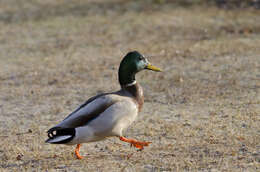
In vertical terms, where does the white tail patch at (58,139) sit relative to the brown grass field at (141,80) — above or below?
above

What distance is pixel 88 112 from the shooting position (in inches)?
177

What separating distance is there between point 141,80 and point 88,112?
3455 mm

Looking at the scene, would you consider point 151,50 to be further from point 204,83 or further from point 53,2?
point 53,2

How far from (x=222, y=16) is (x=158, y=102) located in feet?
19.3

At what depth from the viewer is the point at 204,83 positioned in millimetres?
7539

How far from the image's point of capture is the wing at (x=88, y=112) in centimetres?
444

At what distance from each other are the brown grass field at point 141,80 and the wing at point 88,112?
41cm

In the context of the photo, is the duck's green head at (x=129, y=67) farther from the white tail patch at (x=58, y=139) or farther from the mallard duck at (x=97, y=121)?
the white tail patch at (x=58, y=139)

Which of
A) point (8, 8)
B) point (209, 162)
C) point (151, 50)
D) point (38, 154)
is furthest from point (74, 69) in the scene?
point (8, 8)

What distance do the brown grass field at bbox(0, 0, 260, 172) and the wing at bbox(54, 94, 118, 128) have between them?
1.35 ft

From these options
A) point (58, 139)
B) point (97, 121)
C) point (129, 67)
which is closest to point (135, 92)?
point (129, 67)

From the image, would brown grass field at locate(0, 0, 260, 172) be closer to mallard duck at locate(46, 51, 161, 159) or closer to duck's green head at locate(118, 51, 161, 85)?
mallard duck at locate(46, 51, 161, 159)

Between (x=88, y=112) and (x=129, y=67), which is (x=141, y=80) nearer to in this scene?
(x=129, y=67)

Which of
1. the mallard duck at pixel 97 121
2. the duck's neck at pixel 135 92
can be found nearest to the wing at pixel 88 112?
the mallard duck at pixel 97 121
